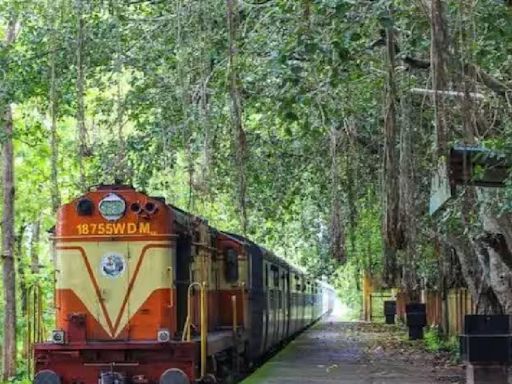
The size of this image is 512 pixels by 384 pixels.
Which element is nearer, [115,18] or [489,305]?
[115,18]

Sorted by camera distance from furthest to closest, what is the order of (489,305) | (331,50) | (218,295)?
(489,305), (218,295), (331,50)

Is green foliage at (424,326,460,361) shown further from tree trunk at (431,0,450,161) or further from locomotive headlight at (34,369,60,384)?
tree trunk at (431,0,450,161)

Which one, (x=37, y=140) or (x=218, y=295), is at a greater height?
(x=37, y=140)

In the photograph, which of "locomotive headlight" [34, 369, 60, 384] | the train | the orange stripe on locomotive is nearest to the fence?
the train

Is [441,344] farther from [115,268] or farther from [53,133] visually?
[53,133]

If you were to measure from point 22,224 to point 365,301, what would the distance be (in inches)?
947

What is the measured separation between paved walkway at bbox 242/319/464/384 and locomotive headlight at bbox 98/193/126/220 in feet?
13.1

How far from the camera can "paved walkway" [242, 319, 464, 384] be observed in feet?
49.1

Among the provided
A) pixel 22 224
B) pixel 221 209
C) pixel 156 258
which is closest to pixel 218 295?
pixel 156 258

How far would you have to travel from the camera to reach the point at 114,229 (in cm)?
1161

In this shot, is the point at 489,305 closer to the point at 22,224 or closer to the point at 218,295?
the point at 218,295

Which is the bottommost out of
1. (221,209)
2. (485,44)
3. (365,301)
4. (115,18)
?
(365,301)

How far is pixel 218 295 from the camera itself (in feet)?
48.8

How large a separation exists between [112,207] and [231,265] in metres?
3.91
